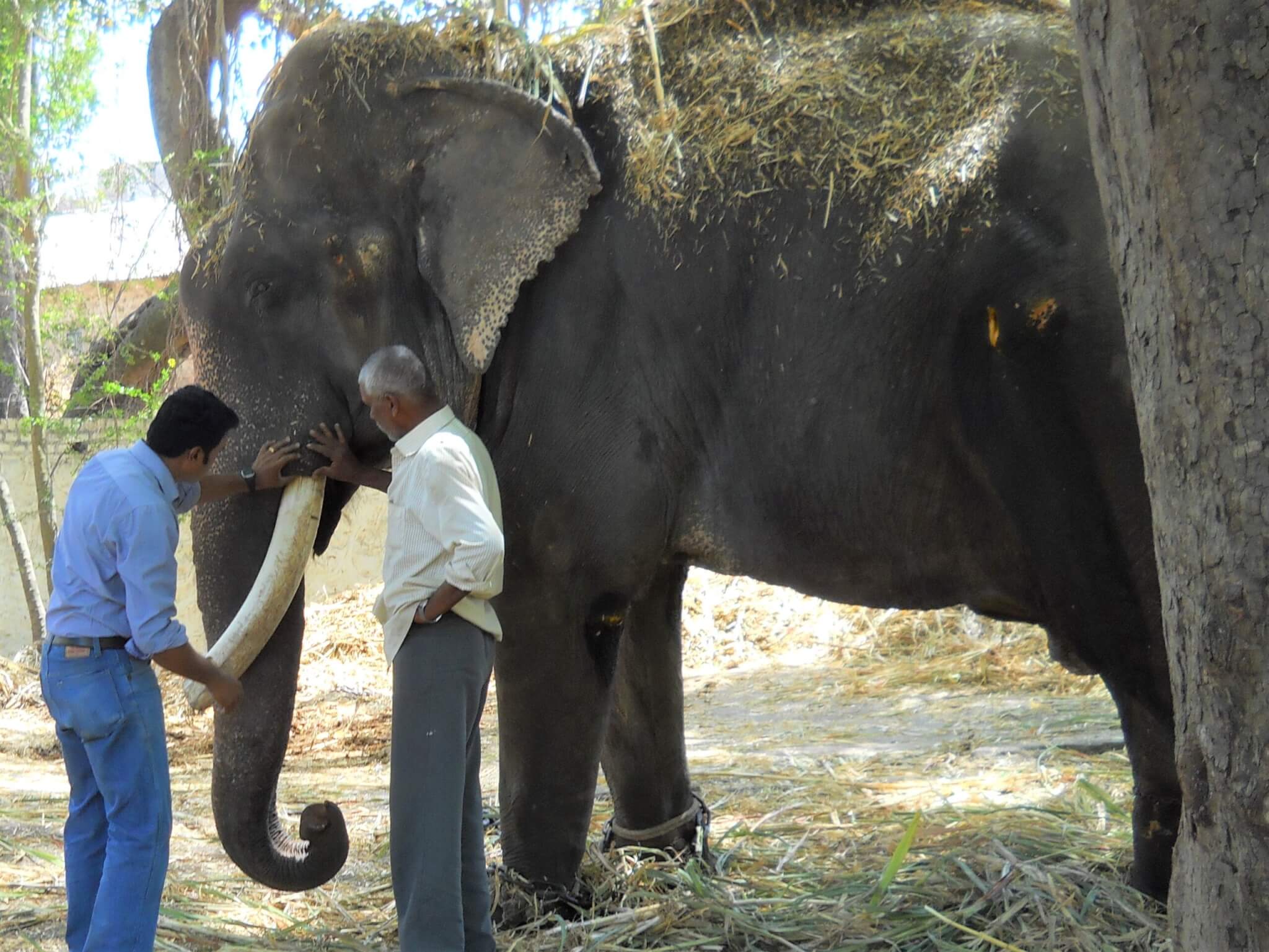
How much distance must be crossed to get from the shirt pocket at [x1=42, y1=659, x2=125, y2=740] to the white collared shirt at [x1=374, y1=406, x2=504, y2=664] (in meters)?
0.66

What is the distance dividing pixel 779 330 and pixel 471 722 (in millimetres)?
1220

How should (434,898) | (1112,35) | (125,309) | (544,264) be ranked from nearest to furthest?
(1112,35)
(434,898)
(544,264)
(125,309)

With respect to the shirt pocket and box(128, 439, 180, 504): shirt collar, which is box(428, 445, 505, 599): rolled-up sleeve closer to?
box(128, 439, 180, 504): shirt collar

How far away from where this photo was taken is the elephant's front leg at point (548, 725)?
12.3 feet

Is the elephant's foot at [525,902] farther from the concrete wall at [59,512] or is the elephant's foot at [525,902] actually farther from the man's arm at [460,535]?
the concrete wall at [59,512]

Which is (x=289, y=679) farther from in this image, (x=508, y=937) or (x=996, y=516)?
(x=996, y=516)

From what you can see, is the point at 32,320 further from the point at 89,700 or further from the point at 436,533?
the point at 436,533

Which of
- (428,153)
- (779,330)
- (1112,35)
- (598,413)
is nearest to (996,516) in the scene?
(779,330)

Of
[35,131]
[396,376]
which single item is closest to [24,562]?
[35,131]

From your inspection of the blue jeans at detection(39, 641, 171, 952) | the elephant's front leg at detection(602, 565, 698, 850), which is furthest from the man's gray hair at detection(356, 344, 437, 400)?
the elephant's front leg at detection(602, 565, 698, 850)

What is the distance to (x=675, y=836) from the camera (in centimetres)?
452

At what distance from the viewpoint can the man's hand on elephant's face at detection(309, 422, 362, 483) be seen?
3.94m

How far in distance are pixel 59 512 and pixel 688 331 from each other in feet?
25.7

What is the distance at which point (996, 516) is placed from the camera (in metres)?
3.39
